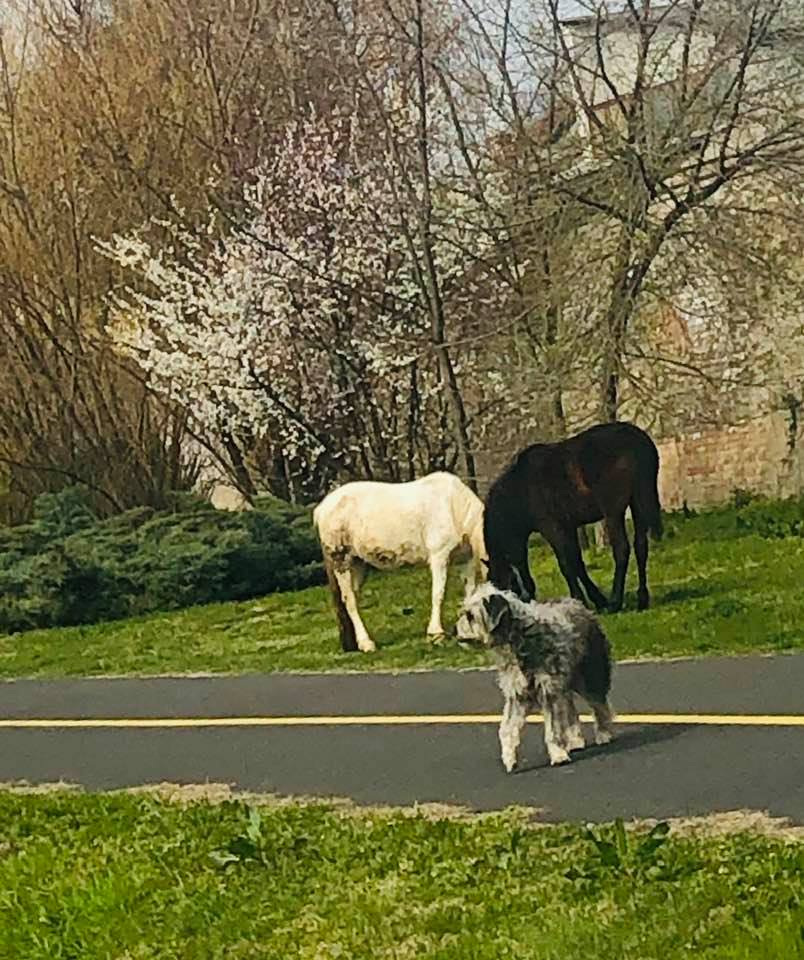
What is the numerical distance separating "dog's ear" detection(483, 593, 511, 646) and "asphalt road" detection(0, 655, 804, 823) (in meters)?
0.78

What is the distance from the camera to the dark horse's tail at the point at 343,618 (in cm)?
1792

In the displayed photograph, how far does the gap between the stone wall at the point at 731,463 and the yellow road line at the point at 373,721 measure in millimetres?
16613

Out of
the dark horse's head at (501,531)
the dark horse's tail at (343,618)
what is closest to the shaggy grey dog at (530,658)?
the dark horse's head at (501,531)

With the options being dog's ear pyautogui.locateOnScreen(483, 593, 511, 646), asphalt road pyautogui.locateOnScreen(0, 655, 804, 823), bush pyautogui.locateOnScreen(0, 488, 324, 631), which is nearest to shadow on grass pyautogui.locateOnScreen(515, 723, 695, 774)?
asphalt road pyautogui.locateOnScreen(0, 655, 804, 823)

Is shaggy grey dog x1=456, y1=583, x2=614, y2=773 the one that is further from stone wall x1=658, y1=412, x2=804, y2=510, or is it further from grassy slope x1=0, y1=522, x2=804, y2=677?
stone wall x1=658, y1=412, x2=804, y2=510

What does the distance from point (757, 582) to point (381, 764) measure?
9121 mm

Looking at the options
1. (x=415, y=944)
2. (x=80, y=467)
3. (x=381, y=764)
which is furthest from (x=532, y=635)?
(x=80, y=467)

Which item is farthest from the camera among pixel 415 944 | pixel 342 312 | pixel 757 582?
pixel 342 312

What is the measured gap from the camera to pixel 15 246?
3256cm

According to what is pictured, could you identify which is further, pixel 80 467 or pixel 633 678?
pixel 80 467

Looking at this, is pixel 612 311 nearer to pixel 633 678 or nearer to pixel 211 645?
pixel 211 645

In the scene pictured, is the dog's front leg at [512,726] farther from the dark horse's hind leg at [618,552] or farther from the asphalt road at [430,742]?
the dark horse's hind leg at [618,552]

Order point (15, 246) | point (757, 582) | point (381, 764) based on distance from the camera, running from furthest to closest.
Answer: point (15, 246) → point (757, 582) → point (381, 764)

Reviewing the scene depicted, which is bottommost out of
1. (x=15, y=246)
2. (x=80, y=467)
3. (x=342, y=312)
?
(x=80, y=467)
